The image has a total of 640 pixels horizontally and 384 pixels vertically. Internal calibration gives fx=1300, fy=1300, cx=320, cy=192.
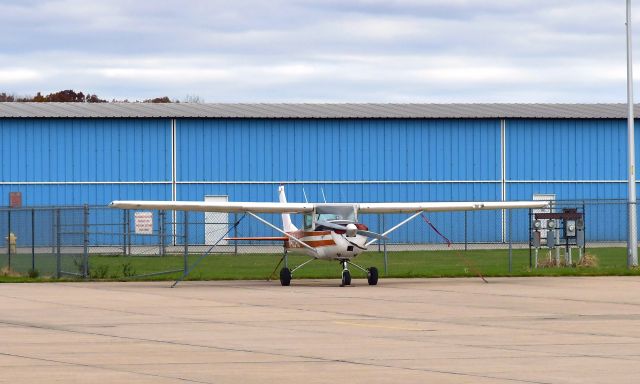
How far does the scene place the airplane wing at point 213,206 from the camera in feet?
99.6

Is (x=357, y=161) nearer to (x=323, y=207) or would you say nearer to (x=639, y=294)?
(x=323, y=207)

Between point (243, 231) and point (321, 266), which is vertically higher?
point (243, 231)

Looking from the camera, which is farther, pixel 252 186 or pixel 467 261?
pixel 252 186

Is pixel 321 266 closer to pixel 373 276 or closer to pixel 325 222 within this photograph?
pixel 325 222

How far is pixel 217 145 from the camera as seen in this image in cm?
5759

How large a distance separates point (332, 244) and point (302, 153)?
1084 inches

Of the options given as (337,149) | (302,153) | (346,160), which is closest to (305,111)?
(302,153)

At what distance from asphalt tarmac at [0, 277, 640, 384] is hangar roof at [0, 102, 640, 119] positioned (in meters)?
27.7

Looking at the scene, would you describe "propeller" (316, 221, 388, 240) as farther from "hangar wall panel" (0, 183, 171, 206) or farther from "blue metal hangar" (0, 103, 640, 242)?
"hangar wall panel" (0, 183, 171, 206)

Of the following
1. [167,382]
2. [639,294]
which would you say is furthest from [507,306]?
[167,382]

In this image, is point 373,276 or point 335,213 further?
point 335,213

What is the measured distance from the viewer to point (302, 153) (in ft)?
191

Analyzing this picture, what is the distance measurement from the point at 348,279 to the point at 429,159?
2896 centimetres

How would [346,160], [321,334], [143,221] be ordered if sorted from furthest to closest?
[346,160] → [143,221] → [321,334]
